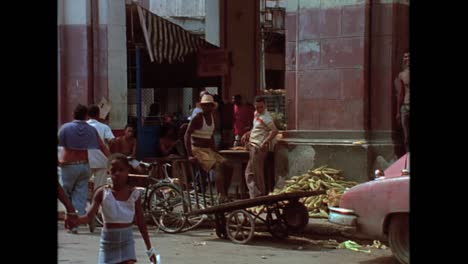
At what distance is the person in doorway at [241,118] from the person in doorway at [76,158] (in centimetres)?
536

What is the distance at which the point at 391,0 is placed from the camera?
41.2 ft

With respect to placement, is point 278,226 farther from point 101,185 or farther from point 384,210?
point 101,185

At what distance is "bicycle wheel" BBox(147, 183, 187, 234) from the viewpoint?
1112 centimetres

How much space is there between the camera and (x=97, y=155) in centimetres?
1154

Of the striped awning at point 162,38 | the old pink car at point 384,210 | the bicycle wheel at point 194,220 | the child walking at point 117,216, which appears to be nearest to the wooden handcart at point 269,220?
the bicycle wheel at point 194,220

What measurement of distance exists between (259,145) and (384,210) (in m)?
4.84

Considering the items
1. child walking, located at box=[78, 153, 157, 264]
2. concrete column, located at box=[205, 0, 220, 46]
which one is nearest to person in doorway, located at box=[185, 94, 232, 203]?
child walking, located at box=[78, 153, 157, 264]

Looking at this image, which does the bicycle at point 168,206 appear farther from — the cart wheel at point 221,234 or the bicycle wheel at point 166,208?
the cart wheel at point 221,234

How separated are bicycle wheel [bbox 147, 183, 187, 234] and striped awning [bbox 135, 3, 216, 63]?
17.0ft

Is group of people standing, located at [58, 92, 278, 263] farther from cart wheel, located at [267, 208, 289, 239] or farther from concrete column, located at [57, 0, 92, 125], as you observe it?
concrete column, located at [57, 0, 92, 125]

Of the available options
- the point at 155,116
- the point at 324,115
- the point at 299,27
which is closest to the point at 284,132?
the point at 324,115

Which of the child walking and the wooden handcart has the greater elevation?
the child walking
